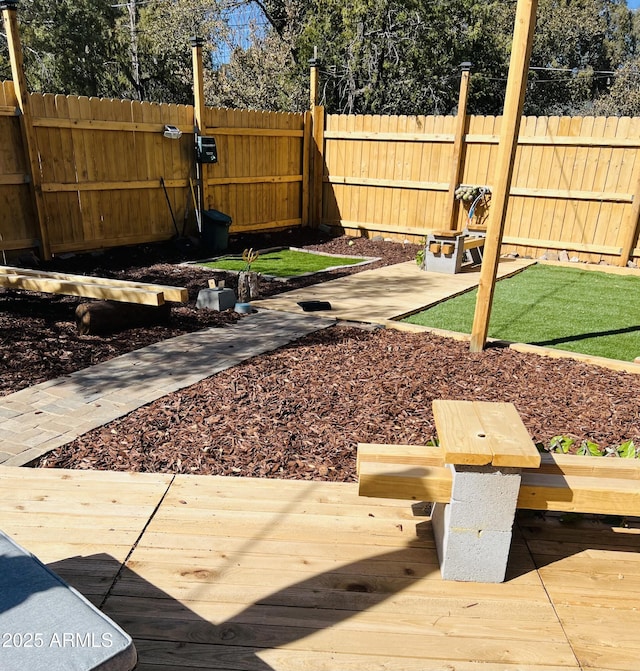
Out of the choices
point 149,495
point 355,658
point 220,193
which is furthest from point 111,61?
point 355,658

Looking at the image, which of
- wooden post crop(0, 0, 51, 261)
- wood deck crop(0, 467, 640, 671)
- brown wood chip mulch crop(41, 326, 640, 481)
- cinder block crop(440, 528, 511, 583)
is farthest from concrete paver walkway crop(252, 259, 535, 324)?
cinder block crop(440, 528, 511, 583)

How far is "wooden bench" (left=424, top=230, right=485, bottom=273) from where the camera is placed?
333 inches

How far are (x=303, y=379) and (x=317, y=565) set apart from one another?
2.34 m

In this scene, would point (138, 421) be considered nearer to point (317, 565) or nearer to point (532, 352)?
point (317, 565)

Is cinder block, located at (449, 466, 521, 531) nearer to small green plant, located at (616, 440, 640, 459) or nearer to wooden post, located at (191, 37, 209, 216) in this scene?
small green plant, located at (616, 440, 640, 459)

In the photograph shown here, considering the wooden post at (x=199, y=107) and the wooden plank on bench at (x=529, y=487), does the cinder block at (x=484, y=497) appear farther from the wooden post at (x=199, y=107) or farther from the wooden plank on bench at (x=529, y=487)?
the wooden post at (x=199, y=107)

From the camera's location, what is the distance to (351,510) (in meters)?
2.63

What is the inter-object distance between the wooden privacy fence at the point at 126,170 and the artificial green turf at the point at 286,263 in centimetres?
145

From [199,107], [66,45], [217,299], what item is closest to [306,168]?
[199,107]

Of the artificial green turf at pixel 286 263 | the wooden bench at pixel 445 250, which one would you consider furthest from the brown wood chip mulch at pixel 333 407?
the wooden bench at pixel 445 250

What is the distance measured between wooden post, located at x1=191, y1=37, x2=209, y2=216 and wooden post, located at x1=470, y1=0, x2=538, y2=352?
20.9 ft

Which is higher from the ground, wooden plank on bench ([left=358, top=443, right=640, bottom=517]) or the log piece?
wooden plank on bench ([left=358, top=443, right=640, bottom=517])

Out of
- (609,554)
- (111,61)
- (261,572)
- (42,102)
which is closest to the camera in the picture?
(261,572)

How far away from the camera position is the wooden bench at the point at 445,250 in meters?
8.47
